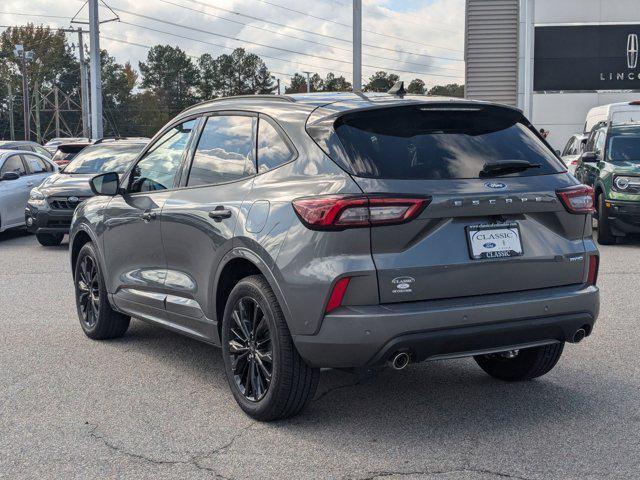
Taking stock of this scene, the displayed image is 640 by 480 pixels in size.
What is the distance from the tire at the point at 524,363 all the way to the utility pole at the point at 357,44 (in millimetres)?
18370

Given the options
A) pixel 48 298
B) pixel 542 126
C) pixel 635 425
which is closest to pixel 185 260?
pixel 635 425

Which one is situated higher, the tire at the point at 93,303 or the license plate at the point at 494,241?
the license plate at the point at 494,241

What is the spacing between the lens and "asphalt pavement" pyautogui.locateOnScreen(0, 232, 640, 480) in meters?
4.55

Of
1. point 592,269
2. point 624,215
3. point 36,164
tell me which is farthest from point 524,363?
point 36,164

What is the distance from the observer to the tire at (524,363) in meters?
5.88

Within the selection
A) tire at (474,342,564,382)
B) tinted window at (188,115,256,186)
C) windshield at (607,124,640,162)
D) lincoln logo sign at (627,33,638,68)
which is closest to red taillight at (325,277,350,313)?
tinted window at (188,115,256,186)

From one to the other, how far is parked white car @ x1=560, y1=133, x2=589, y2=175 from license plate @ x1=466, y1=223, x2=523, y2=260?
13235 millimetres

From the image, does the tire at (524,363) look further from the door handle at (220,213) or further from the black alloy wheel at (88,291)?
the black alloy wheel at (88,291)

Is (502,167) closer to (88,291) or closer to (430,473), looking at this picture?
(430,473)

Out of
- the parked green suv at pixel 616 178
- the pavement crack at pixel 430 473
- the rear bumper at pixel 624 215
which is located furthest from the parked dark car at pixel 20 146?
the pavement crack at pixel 430 473

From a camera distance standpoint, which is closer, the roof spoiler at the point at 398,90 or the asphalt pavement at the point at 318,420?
the asphalt pavement at the point at 318,420

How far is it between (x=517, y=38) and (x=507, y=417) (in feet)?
82.3

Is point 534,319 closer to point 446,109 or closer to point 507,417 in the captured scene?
point 507,417

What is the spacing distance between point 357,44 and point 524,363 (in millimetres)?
19464
